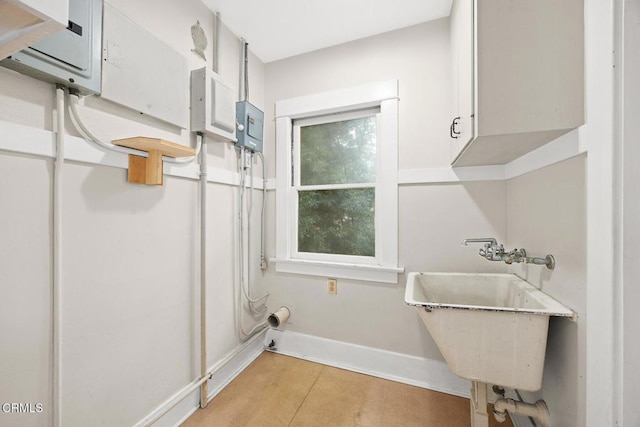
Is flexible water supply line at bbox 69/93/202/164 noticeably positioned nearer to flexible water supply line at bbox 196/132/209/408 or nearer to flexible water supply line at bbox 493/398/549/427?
flexible water supply line at bbox 196/132/209/408

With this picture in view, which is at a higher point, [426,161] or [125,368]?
[426,161]

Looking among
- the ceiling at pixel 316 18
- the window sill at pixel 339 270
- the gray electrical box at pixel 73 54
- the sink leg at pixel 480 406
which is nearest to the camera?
the gray electrical box at pixel 73 54

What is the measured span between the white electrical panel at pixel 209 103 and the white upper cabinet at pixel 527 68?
135 cm

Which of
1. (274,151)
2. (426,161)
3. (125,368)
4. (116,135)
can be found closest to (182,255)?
(125,368)

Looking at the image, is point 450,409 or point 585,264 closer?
point 585,264

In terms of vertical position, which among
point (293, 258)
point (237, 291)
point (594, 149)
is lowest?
point (237, 291)

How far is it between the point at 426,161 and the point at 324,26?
121 centimetres

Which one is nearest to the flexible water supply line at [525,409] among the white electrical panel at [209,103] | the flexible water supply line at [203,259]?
the flexible water supply line at [203,259]

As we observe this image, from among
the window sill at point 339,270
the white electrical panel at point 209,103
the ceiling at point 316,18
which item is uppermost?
the ceiling at point 316,18

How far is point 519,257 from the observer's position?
1.12 meters

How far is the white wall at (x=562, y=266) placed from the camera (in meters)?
0.85

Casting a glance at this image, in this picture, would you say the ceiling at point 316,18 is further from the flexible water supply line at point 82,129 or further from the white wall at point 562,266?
the white wall at point 562,266

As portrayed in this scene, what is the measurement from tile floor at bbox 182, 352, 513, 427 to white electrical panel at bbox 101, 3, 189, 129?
1.69m

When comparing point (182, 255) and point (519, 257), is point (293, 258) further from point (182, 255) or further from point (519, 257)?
point (519, 257)
